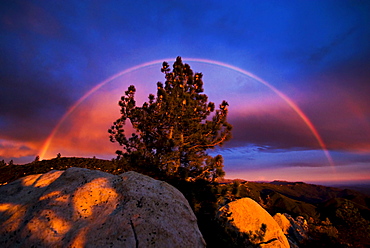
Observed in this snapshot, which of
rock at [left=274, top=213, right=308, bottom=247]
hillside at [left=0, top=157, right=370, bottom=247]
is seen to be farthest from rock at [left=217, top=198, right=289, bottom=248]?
rock at [left=274, top=213, right=308, bottom=247]

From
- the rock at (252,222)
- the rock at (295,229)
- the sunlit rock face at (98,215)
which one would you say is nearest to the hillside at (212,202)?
the rock at (295,229)

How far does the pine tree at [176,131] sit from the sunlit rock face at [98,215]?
A: 10.6 metres

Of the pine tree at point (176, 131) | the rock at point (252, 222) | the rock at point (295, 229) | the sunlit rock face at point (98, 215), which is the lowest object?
the rock at point (295, 229)

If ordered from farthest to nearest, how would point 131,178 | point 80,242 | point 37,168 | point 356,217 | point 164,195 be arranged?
point 356,217
point 37,168
point 131,178
point 164,195
point 80,242

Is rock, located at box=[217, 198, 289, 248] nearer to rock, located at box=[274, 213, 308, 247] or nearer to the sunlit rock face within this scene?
rock, located at box=[274, 213, 308, 247]

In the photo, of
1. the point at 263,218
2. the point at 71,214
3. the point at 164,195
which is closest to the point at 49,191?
the point at 71,214

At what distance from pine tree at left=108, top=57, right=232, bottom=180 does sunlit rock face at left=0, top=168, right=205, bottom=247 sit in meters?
10.6

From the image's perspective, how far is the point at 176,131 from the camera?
1738cm

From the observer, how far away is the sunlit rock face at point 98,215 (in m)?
2.87

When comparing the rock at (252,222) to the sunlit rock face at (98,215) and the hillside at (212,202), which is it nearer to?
the hillside at (212,202)

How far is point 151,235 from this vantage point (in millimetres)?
2896

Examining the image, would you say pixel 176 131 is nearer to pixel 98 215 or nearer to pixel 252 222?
pixel 252 222

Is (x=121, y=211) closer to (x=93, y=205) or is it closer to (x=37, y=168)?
(x=93, y=205)

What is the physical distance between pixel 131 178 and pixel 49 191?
1.73m
